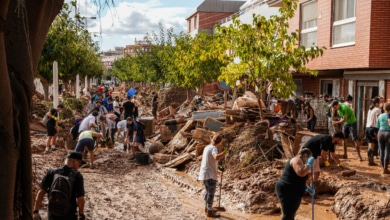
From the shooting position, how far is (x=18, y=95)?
9.82ft

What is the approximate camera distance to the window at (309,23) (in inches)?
714

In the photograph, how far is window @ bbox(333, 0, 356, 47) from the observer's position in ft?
49.6

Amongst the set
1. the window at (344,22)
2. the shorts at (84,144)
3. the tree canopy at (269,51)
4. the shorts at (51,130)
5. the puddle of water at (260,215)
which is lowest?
the puddle of water at (260,215)

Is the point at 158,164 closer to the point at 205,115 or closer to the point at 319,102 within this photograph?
the point at 205,115

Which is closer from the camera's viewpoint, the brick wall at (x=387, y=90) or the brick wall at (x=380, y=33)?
the brick wall at (x=380, y=33)

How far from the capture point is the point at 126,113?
66.4ft

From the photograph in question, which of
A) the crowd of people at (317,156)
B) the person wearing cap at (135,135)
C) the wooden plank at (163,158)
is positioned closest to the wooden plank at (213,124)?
the wooden plank at (163,158)

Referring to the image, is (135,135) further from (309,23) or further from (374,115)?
(309,23)

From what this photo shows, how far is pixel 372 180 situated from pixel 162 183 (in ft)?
17.3

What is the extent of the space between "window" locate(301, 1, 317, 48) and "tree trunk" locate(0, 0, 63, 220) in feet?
52.2

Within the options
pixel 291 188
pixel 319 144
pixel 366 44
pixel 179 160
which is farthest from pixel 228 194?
pixel 366 44

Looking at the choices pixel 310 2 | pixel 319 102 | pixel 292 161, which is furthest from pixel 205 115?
pixel 292 161

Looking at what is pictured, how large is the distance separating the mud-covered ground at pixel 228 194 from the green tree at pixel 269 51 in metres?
2.42

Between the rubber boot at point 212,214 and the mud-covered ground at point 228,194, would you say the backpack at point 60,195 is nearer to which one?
the mud-covered ground at point 228,194
